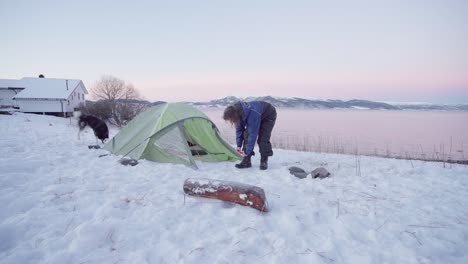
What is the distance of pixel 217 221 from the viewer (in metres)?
2.54

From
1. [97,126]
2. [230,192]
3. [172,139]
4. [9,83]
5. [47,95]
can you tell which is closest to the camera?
[230,192]

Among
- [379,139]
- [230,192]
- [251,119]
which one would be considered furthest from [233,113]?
[379,139]

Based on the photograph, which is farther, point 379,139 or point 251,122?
point 379,139

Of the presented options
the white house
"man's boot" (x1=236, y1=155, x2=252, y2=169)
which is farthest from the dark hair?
the white house

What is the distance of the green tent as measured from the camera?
5289 millimetres

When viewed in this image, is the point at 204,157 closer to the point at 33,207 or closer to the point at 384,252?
the point at 33,207

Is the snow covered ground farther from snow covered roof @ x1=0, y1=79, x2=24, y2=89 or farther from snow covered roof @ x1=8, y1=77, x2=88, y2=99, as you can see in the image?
snow covered roof @ x1=0, y1=79, x2=24, y2=89

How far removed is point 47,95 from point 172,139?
30.0 m

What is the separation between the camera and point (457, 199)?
333cm

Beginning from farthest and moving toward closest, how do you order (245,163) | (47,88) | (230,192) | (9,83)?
(9,83) → (47,88) → (245,163) → (230,192)

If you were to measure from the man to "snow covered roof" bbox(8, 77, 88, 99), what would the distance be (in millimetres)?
29637

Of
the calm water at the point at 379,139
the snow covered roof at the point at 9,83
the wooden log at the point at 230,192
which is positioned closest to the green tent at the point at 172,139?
the wooden log at the point at 230,192

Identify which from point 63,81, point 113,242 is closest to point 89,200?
point 113,242

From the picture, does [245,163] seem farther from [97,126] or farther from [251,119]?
[97,126]
